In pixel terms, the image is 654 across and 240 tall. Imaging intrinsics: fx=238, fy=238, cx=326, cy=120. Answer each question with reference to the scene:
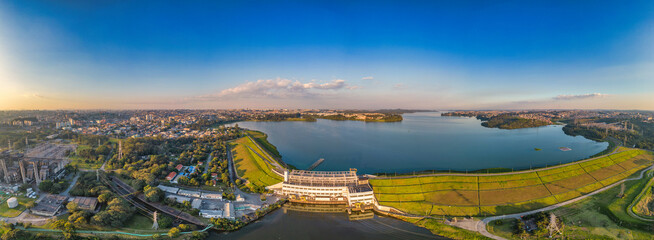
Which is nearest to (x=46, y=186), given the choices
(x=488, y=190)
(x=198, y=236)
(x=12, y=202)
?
(x=12, y=202)

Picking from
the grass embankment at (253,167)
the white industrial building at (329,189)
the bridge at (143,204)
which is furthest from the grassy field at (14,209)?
the white industrial building at (329,189)

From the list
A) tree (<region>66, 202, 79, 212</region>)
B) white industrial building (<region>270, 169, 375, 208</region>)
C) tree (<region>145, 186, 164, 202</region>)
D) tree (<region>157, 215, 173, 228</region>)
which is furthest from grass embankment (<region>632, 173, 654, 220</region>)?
tree (<region>66, 202, 79, 212</region>)

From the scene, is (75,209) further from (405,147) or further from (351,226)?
(405,147)

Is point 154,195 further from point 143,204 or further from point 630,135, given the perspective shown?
point 630,135

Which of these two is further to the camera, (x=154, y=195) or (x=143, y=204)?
(x=143, y=204)

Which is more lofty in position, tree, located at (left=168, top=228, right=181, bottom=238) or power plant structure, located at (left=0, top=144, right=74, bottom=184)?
power plant structure, located at (left=0, top=144, right=74, bottom=184)

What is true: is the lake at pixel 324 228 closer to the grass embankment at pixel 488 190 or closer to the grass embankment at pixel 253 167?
the grass embankment at pixel 488 190

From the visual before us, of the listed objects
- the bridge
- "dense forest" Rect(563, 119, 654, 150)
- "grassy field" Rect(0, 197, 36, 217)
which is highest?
"dense forest" Rect(563, 119, 654, 150)

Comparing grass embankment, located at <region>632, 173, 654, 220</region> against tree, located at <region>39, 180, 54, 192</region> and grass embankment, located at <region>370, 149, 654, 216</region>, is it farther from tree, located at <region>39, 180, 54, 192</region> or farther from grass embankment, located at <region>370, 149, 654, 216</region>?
tree, located at <region>39, 180, 54, 192</region>
